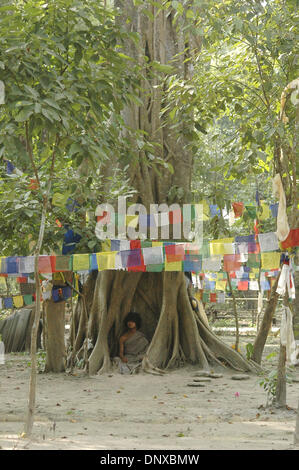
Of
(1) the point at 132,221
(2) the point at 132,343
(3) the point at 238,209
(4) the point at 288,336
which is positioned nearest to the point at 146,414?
(4) the point at 288,336

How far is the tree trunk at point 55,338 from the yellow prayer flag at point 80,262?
1.51m

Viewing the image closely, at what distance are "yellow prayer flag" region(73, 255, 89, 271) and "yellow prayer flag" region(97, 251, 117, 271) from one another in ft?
0.64

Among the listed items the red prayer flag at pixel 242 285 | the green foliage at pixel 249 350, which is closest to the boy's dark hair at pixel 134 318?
the green foliage at pixel 249 350

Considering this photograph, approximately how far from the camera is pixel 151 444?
5191 mm

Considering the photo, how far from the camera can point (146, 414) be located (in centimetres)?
697

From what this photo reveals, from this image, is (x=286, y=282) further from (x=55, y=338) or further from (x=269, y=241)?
(x=55, y=338)

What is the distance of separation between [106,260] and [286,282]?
10.3ft

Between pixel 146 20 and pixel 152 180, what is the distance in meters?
2.85

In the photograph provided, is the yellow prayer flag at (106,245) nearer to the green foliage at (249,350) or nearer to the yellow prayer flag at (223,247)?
the yellow prayer flag at (223,247)

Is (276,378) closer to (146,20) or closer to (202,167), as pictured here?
(146,20)

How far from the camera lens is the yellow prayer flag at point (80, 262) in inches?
358

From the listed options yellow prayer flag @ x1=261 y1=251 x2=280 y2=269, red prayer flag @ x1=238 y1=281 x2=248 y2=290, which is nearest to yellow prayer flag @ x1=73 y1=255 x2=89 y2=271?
yellow prayer flag @ x1=261 y1=251 x2=280 y2=269

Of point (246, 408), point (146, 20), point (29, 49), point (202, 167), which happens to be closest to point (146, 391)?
point (246, 408)

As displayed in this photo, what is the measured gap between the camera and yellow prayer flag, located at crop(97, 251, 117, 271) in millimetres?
8977
